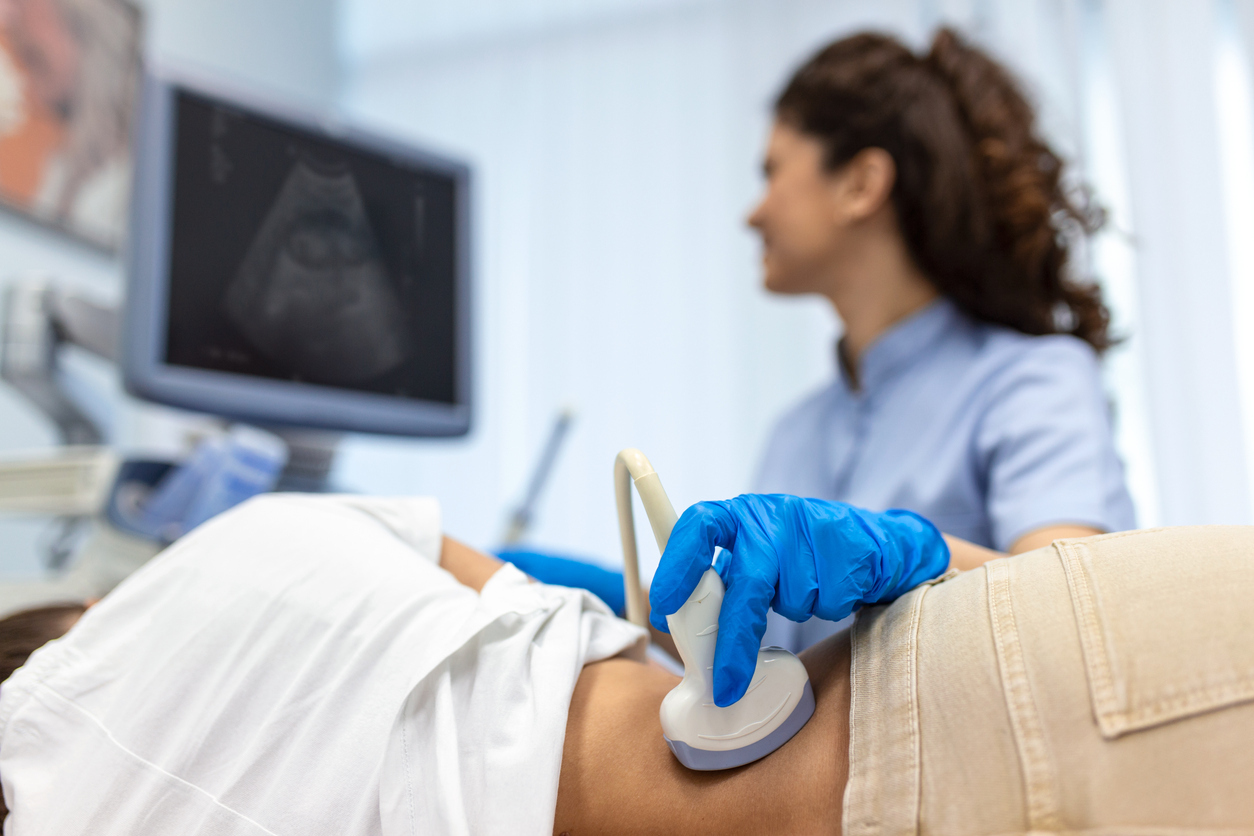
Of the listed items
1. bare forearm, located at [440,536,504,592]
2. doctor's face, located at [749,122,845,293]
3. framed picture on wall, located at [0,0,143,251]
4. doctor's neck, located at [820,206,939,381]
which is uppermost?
framed picture on wall, located at [0,0,143,251]

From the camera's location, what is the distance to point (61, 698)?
2.06 ft

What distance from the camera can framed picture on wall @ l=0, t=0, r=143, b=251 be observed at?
1.90 m

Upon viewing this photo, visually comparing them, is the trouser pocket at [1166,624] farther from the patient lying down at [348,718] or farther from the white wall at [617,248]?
the white wall at [617,248]

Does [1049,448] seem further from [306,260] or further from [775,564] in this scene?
[306,260]

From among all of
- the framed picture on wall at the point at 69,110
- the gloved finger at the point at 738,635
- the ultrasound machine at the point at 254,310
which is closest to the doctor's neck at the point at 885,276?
the ultrasound machine at the point at 254,310

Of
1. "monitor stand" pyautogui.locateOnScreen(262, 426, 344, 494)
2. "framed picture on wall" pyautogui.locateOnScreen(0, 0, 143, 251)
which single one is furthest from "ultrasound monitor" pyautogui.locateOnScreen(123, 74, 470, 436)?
"framed picture on wall" pyautogui.locateOnScreen(0, 0, 143, 251)

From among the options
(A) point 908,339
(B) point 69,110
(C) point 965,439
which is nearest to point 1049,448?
(C) point 965,439

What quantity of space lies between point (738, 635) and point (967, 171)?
1058mm

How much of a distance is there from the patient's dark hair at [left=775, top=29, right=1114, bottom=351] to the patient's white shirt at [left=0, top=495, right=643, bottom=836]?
3.25 feet

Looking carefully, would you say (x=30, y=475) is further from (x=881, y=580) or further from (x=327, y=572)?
(x=881, y=580)

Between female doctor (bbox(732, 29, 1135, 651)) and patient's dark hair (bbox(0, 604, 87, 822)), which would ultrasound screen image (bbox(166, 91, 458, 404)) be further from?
female doctor (bbox(732, 29, 1135, 651))

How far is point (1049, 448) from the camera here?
1.14 metres

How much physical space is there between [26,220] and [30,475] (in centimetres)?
94

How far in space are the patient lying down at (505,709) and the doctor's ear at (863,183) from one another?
900mm
